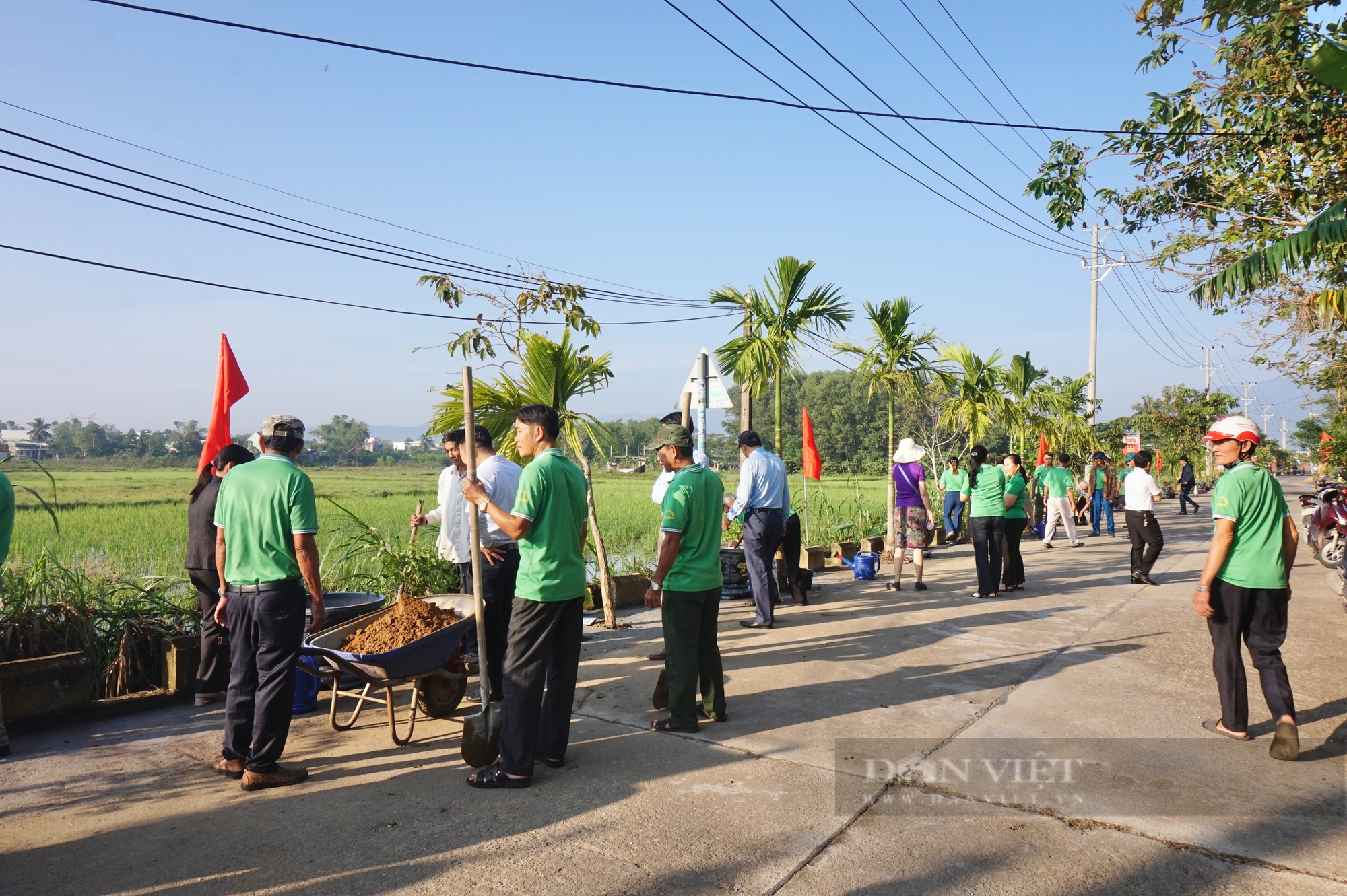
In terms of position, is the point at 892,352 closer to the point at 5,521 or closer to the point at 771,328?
the point at 771,328

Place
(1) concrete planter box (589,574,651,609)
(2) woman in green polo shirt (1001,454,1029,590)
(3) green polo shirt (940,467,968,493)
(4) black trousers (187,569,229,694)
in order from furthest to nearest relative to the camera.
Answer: (3) green polo shirt (940,467,968,493) < (2) woman in green polo shirt (1001,454,1029,590) < (1) concrete planter box (589,574,651,609) < (4) black trousers (187,569,229,694)

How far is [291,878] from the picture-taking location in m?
3.28

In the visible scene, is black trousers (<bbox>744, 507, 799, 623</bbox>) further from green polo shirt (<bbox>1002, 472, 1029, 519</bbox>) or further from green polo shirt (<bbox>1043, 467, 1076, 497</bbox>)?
green polo shirt (<bbox>1043, 467, 1076, 497</bbox>)

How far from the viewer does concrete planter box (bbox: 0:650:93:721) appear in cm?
506

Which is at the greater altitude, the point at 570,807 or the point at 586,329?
the point at 586,329

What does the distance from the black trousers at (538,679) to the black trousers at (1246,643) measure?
3.55m

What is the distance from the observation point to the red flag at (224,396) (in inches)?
245

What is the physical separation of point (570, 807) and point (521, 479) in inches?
61.6

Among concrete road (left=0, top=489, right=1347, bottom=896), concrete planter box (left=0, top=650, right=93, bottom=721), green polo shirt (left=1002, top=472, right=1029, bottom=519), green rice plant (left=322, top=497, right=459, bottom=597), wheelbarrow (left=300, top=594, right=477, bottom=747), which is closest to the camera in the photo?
concrete road (left=0, top=489, right=1347, bottom=896)

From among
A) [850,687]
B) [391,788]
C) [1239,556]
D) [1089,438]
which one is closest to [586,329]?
[850,687]

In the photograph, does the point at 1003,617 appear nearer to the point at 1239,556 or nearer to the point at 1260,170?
the point at 1239,556

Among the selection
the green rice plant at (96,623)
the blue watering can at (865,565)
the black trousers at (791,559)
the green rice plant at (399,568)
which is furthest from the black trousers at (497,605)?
the blue watering can at (865,565)

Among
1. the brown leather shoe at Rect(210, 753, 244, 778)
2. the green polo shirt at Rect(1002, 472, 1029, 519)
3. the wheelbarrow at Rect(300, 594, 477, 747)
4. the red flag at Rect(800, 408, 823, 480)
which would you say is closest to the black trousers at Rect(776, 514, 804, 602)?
the green polo shirt at Rect(1002, 472, 1029, 519)

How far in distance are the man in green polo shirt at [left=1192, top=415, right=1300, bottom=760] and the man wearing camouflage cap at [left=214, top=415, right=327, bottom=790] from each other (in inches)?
188
